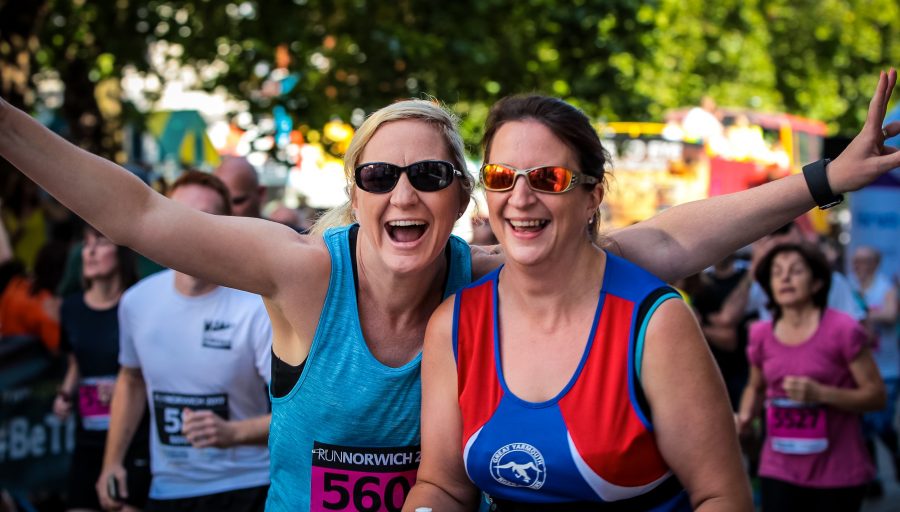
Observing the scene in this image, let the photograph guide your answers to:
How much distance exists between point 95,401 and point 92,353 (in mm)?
245

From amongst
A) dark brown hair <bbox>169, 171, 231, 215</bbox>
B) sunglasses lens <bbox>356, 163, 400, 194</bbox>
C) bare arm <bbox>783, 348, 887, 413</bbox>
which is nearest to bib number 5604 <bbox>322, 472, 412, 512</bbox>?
sunglasses lens <bbox>356, 163, 400, 194</bbox>

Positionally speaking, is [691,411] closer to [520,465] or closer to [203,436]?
[520,465]

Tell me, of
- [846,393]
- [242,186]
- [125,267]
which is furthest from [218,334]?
[846,393]

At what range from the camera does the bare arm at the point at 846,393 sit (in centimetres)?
592

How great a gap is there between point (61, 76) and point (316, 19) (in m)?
3.81

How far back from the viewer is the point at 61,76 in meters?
14.5

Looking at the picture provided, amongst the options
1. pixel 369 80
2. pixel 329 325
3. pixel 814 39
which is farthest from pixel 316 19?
pixel 814 39

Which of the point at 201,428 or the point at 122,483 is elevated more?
the point at 201,428

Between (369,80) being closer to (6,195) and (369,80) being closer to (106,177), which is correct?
(6,195)

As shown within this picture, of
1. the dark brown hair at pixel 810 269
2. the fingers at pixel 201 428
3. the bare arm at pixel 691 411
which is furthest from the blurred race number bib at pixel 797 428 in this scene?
the bare arm at pixel 691 411

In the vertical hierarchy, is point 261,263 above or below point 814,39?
below

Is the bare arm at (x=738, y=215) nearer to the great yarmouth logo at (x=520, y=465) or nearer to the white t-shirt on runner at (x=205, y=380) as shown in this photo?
the great yarmouth logo at (x=520, y=465)

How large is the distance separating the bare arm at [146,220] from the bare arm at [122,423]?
2.26 m

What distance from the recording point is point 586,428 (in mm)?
2701
